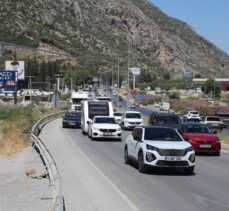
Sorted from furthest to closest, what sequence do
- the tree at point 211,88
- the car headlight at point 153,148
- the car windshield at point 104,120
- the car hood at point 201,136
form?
1. the tree at point 211,88
2. the car windshield at point 104,120
3. the car hood at point 201,136
4. the car headlight at point 153,148

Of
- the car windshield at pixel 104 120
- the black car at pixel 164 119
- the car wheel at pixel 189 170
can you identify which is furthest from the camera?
the black car at pixel 164 119

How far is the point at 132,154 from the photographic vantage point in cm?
2016

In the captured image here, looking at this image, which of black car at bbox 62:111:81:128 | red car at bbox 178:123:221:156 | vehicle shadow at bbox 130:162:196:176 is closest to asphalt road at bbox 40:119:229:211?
vehicle shadow at bbox 130:162:196:176

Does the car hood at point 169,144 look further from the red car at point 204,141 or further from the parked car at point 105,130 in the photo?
the parked car at point 105,130

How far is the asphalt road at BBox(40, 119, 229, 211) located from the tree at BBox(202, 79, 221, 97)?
13309 cm

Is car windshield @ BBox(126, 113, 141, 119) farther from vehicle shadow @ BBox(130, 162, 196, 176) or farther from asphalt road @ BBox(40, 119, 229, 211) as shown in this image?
vehicle shadow @ BBox(130, 162, 196, 176)

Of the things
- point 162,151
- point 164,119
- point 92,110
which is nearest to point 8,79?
point 92,110

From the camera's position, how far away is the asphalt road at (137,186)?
12461 mm

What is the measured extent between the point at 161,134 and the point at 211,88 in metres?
144

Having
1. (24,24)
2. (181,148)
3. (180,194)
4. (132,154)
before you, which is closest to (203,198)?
(180,194)

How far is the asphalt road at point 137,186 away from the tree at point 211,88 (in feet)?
437

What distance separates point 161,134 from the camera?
770 inches

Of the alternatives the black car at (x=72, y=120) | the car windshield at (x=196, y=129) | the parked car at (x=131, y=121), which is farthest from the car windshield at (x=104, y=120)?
the black car at (x=72, y=120)

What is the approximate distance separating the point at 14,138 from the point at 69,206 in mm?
19493
